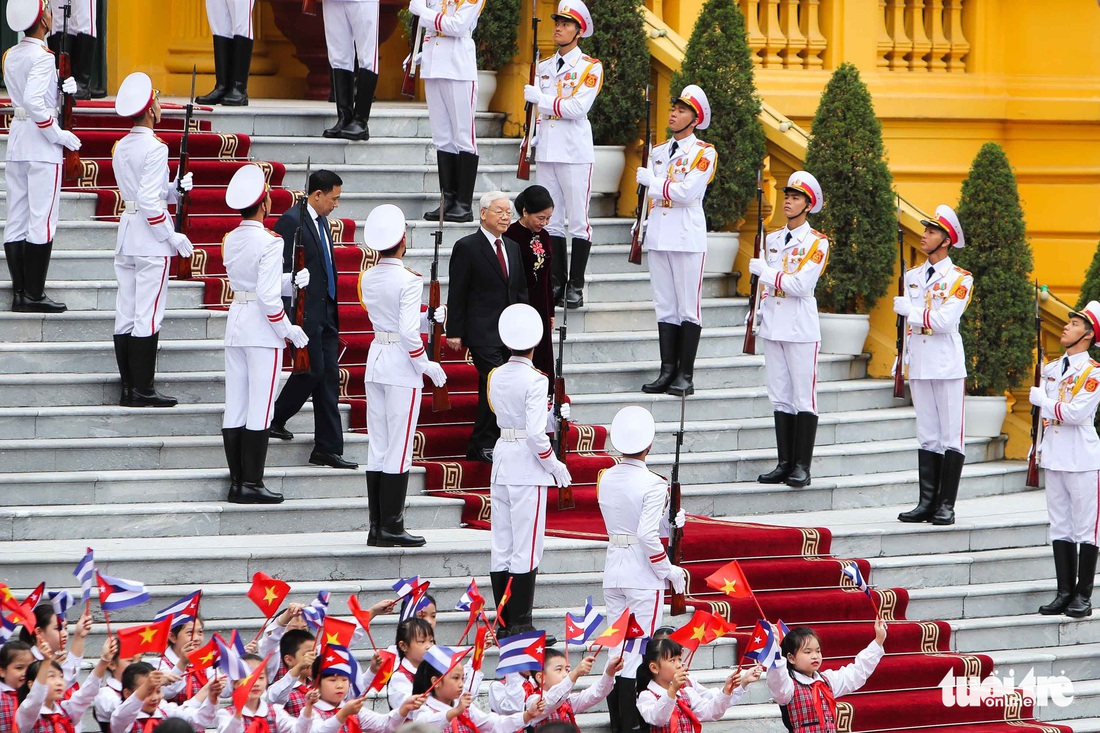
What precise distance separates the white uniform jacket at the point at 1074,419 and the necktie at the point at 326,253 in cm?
490

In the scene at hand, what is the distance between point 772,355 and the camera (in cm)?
1412

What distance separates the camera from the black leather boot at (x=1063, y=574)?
13133 mm

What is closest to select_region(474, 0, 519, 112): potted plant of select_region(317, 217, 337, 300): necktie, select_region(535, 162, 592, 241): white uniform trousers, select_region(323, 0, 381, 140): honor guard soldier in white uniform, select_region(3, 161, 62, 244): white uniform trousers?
select_region(323, 0, 381, 140): honor guard soldier in white uniform

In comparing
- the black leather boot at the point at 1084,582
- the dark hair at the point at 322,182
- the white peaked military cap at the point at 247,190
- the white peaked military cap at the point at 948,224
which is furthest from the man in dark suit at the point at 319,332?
the black leather boot at the point at 1084,582

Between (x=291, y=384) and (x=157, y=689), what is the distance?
413cm

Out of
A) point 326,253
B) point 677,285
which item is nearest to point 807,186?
point 677,285

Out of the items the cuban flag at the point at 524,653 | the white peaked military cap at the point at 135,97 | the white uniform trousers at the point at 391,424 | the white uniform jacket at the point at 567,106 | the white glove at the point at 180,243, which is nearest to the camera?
the cuban flag at the point at 524,653

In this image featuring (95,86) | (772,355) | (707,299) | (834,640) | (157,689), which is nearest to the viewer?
(157,689)

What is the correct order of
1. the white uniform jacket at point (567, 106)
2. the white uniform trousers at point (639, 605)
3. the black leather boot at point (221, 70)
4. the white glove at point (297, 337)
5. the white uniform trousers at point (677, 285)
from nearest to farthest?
1. the white uniform trousers at point (639, 605)
2. the white glove at point (297, 337)
3. the white uniform trousers at point (677, 285)
4. the white uniform jacket at point (567, 106)
5. the black leather boot at point (221, 70)

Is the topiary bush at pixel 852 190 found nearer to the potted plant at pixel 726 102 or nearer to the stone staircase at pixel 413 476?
the potted plant at pixel 726 102

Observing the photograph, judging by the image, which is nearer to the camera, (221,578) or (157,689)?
(157,689)

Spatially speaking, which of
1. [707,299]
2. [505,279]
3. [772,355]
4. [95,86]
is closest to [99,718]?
[505,279]

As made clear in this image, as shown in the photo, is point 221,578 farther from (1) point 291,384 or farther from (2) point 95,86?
(2) point 95,86

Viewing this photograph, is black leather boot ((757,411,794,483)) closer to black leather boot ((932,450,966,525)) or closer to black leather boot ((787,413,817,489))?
black leather boot ((787,413,817,489))
